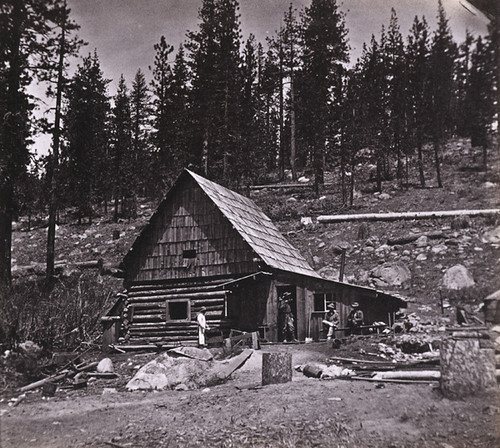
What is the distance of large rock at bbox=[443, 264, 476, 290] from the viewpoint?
917 inches

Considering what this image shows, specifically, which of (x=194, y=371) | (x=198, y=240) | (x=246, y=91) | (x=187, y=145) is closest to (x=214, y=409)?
(x=194, y=371)

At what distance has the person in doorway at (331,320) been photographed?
19.0 meters

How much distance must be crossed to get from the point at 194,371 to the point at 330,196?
28.5 m

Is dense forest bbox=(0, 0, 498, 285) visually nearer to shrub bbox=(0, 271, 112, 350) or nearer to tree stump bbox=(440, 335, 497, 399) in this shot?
shrub bbox=(0, 271, 112, 350)

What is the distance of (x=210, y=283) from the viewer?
20891mm

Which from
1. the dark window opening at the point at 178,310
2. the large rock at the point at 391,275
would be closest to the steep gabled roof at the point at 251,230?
the dark window opening at the point at 178,310

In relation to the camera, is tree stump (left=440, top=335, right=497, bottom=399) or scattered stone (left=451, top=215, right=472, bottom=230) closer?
tree stump (left=440, top=335, right=497, bottom=399)

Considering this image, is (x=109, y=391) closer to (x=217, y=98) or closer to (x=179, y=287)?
(x=179, y=287)

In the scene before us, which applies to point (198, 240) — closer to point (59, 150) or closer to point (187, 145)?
point (59, 150)

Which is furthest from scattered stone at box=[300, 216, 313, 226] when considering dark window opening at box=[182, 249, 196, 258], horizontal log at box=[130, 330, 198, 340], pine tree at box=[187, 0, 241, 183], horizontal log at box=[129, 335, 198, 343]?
horizontal log at box=[129, 335, 198, 343]

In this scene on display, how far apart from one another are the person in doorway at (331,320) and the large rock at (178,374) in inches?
216

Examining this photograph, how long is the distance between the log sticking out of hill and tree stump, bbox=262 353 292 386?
19.8m

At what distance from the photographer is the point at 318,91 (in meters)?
43.1

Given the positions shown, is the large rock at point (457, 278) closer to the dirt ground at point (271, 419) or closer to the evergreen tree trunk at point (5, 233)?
the dirt ground at point (271, 419)
